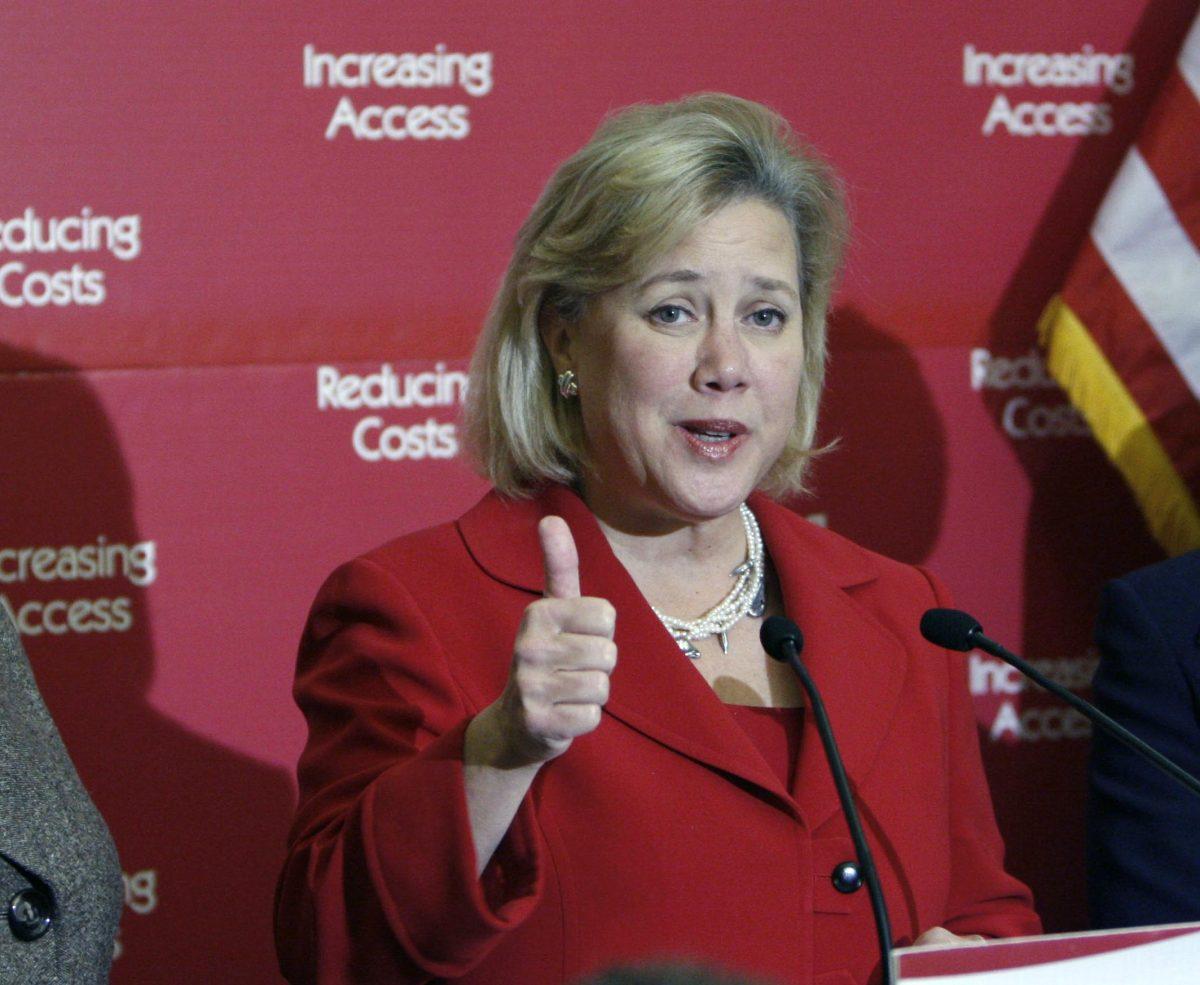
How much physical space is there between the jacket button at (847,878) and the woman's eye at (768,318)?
0.63m

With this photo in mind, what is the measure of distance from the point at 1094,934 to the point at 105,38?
195 cm

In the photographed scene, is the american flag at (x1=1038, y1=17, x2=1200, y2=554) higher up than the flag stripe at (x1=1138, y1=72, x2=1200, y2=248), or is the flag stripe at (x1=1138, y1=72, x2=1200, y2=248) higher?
the flag stripe at (x1=1138, y1=72, x2=1200, y2=248)

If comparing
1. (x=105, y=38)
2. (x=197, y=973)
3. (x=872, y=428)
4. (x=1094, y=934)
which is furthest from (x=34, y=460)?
(x=1094, y=934)

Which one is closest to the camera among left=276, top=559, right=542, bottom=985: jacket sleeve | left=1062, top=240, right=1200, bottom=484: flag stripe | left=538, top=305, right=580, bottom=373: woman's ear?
left=276, top=559, right=542, bottom=985: jacket sleeve

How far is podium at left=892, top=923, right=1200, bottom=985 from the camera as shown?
1.06 meters

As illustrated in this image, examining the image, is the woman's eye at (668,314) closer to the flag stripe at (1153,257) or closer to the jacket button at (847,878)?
the jacket button at (847,878)

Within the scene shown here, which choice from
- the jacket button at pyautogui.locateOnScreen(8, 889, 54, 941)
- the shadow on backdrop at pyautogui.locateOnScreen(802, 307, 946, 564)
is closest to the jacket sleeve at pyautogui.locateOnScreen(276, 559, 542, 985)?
the jacket button at pyautogui.locateOnScreen(8, 889, 54, 941)

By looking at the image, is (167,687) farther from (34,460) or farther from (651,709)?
(651,709)

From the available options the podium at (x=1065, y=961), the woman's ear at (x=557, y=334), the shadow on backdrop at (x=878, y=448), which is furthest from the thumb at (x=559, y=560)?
the shadow on backdrop at (x=878, y=448)

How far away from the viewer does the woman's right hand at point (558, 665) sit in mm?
1307

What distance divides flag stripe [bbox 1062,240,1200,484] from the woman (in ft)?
2.46

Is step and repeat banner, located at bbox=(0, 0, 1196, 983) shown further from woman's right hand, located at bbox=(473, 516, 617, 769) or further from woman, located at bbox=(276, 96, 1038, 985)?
woman's right hand, located at bbox=(473, 516, 617, 769)

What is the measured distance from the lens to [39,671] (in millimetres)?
2369

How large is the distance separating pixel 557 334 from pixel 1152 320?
1.19 m
